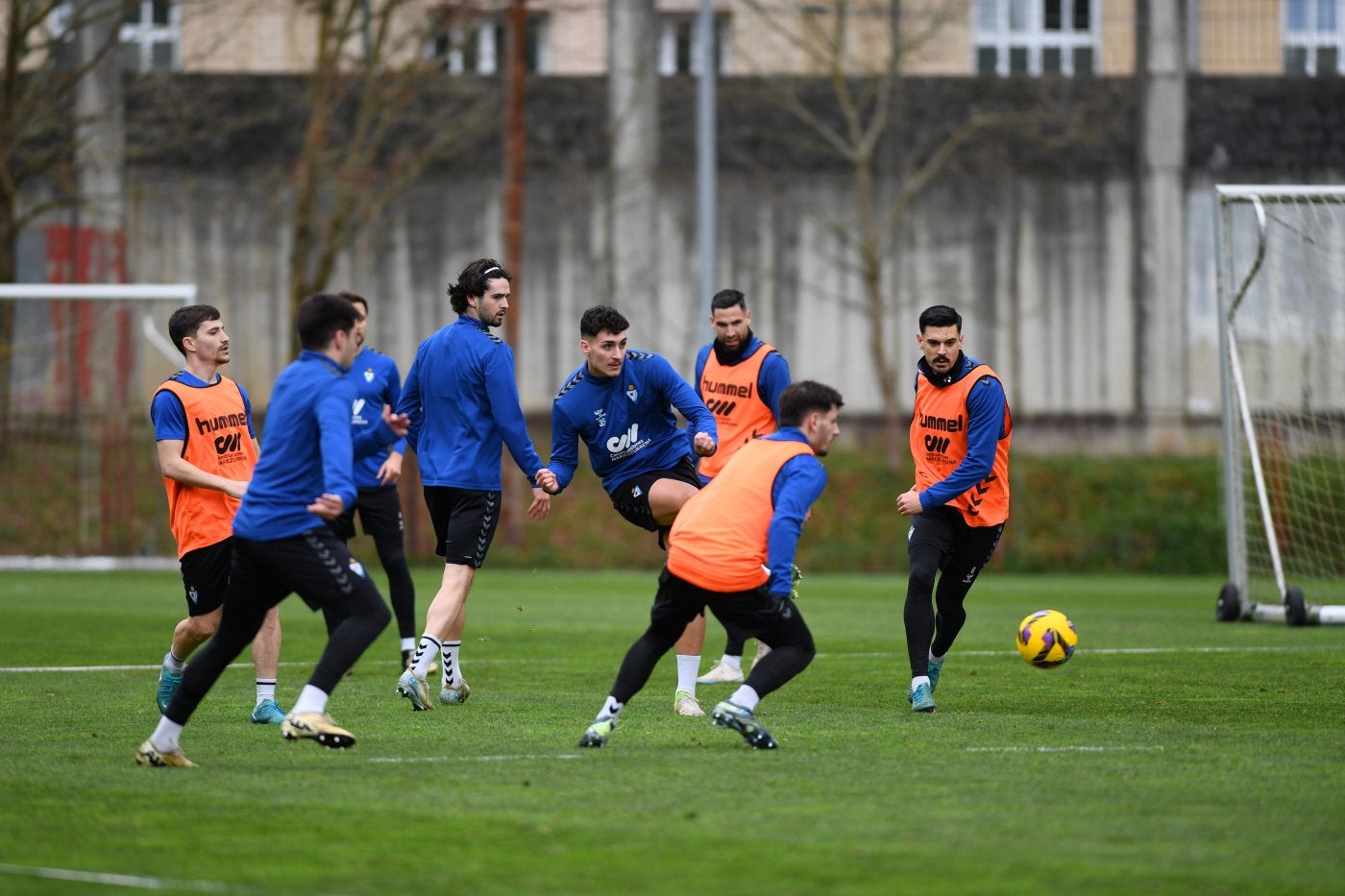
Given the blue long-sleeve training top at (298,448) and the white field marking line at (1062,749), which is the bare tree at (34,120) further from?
the white field marking line at (1062,749)

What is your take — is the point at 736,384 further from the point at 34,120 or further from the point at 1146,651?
the point at 34,120

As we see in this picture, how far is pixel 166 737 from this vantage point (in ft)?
23.6

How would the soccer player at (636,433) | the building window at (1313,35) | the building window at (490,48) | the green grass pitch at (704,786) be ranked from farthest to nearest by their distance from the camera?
the building window at (1313,35) < the building window at (490,48) < the soccer player at (636,433) < the green grass pitch at (704,786)

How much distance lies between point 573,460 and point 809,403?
2678mm

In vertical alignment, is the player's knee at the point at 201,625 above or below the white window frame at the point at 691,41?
below

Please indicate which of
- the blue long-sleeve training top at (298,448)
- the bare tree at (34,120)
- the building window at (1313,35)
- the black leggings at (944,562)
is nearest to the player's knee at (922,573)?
the black leggings at (944,562)

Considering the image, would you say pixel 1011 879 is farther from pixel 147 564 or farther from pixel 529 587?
pixel 147 564

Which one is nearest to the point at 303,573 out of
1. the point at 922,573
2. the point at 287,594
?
the point at 287,594

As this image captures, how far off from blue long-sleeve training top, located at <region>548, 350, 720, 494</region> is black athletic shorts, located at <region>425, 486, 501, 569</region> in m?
0.42

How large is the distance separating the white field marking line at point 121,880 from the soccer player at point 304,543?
1834 mm

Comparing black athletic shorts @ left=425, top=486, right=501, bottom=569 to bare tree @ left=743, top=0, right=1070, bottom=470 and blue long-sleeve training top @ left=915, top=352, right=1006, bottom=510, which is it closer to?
blue long-sleeve training top @ left=915, top=352, right=1006, bottom=510

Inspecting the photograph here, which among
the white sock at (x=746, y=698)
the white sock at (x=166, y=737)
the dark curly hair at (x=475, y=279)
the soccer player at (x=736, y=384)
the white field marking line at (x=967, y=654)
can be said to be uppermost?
the dark curly hair at (x=475, y=279)

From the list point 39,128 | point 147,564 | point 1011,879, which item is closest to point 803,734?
point 1011,879

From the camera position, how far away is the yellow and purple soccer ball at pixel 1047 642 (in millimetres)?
9766
